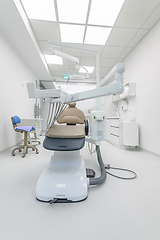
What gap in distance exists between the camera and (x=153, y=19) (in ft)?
9.14

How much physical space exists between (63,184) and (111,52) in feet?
13.4

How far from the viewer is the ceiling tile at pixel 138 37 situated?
3150 millimetres

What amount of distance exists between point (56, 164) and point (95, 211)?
65cm

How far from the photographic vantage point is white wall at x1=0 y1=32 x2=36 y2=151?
2.89 metres

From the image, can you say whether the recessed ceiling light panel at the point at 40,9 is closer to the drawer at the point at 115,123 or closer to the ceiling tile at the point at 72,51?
the ceiling tile at the point at 72,51

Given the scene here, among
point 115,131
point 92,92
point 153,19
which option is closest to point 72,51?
point 153,19

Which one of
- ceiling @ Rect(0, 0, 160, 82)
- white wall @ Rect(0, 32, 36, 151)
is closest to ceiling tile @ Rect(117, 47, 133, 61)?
ceiling @ Rect(0, 0, 160, 82)

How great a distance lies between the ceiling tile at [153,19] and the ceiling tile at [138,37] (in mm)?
158

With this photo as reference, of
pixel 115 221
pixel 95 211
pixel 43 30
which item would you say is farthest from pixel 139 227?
pixel 43 30

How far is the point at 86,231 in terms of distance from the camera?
2.75 ft

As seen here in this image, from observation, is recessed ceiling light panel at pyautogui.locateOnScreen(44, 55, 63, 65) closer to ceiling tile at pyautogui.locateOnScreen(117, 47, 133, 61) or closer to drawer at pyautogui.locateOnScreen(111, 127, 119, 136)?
ceiling tile at pyautogui.locateOnScreen(117, 47, 133, 61)

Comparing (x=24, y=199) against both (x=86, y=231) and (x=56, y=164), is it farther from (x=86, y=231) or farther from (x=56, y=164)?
(x=86, y=231)

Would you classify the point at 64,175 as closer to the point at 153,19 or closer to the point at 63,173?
the point at 63,173

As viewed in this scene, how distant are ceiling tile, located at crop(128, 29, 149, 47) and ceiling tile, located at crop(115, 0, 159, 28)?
0.22 metres
